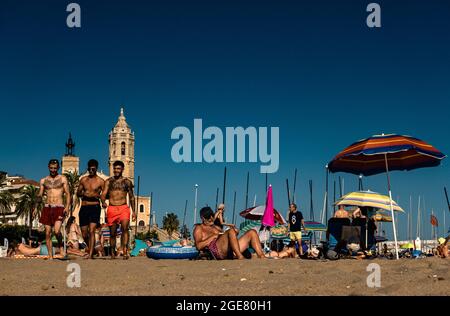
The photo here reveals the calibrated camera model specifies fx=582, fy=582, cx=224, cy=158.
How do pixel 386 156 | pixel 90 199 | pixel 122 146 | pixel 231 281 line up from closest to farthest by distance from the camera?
pixel 231 281
pixel 90 199
pixel 386 156
pixel 122 146

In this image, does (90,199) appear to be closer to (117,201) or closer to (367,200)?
(117,201)

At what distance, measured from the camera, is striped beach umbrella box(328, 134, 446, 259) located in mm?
10953

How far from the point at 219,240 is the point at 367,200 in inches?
160

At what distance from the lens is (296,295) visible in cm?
524

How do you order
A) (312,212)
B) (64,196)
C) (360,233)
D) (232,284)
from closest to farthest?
1. (232,284)
2. (64,196)
3. (360,233)
4. (312,212)

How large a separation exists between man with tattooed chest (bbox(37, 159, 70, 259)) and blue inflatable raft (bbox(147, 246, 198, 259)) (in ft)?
6.86

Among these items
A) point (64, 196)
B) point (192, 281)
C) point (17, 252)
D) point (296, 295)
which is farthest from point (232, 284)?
point (17, 252)

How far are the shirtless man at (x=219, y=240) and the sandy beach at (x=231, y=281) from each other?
2.06m

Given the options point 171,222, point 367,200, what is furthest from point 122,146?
point 367,200

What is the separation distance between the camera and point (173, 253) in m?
11.7

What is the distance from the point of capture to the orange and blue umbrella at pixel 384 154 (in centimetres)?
1095

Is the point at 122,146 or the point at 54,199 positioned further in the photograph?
the point at 122,146
